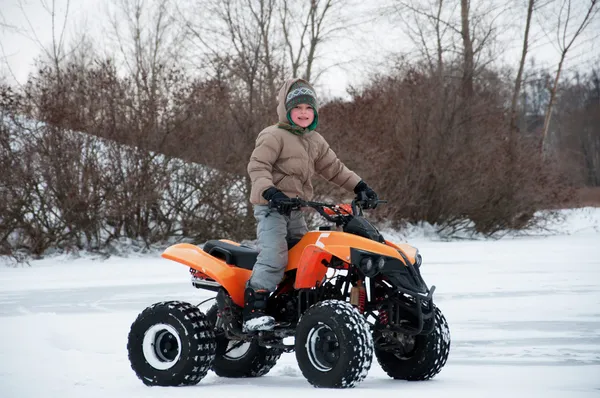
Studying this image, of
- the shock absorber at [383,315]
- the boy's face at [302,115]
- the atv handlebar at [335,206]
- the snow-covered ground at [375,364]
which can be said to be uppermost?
the boy's face at [302,115]

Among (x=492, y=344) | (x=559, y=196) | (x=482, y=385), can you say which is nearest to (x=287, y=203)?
(x=482, y=385)

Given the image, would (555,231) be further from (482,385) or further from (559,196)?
(482,385)

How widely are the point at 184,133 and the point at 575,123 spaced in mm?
57057

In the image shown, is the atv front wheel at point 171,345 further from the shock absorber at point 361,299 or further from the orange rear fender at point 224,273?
the shock absorber at point 361,299

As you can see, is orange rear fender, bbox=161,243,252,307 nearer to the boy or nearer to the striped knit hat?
the boy

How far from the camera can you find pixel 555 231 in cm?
2261

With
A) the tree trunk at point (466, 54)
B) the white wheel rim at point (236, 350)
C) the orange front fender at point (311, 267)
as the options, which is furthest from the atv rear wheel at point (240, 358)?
the tree trunk at point (466, 54)

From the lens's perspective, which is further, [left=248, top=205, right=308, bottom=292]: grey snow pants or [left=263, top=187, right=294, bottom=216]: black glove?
[left=248, top=205, right=308, bottom=292]: grey snow pants

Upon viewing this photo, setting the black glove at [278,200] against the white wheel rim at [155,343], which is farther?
the white wheel rim at [155,343]

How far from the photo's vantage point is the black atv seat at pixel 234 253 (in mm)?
5445

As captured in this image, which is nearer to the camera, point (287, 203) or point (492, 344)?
point (287, 203)

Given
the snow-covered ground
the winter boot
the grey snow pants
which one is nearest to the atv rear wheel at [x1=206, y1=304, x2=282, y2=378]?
the snow-covered ground

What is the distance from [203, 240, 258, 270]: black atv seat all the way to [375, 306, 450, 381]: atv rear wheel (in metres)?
1.02

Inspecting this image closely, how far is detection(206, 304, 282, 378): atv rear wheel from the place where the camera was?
5711mm
